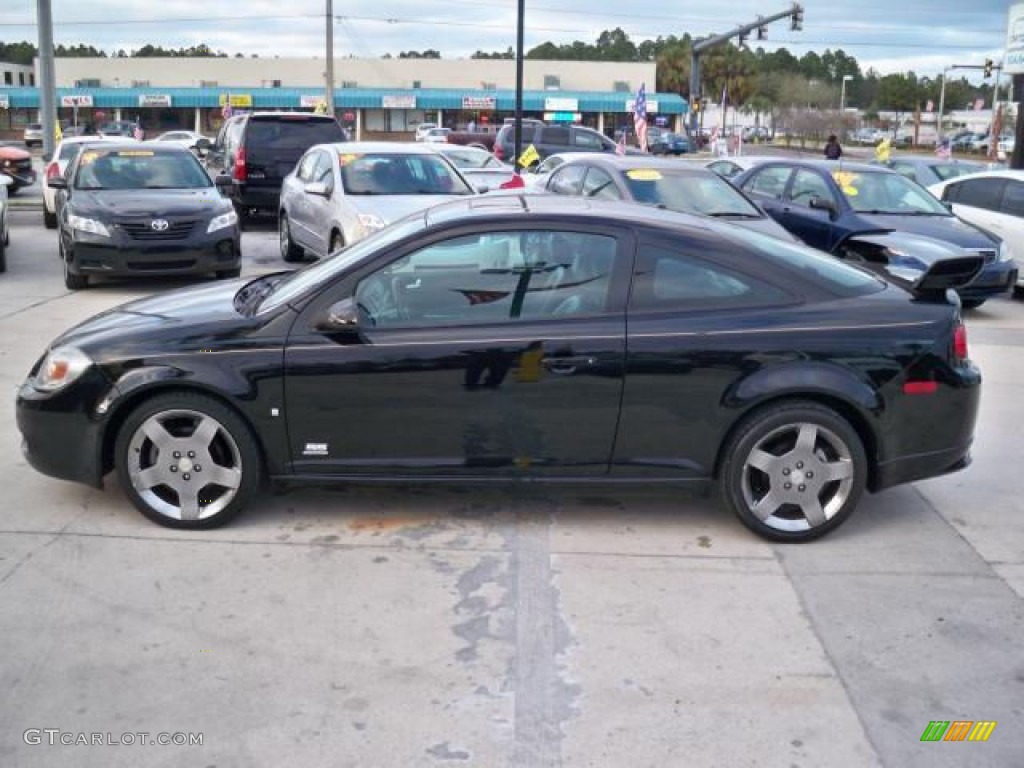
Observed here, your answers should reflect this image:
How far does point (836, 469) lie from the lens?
5012 mm

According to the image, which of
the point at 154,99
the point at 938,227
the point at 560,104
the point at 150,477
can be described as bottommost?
the point at 150,477

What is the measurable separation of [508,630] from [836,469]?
1.79m

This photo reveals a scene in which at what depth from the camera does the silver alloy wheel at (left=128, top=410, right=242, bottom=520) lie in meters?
4.98

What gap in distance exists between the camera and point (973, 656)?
407 centimetres

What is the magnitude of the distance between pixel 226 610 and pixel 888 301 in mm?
3275

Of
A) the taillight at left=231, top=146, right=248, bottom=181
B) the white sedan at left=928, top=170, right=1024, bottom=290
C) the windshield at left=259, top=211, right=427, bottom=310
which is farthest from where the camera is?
the taillight at left=231, top=146, right=248, bottom=181

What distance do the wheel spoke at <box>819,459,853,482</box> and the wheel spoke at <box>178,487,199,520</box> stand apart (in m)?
2.87

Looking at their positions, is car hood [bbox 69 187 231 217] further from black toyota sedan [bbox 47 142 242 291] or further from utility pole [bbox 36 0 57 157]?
utility pole [bbox 36 0 57 157]

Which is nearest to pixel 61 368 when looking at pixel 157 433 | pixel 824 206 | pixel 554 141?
pixel 157 433

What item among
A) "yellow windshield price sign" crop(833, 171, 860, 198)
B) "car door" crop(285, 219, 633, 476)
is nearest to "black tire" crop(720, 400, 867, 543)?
"car door" crop(285, 219, 633, 476)

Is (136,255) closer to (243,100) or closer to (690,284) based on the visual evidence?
(690,284)

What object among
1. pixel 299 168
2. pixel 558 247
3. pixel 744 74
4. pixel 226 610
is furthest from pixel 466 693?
pixel 744 74

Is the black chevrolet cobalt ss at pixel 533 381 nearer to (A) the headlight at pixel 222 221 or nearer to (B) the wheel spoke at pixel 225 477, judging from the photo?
(B) the wheel spoke at pixel 225 477

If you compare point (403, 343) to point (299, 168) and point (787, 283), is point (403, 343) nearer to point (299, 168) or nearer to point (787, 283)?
point (787, 283)
